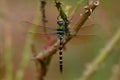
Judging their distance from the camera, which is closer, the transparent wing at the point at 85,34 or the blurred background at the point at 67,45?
the transparent wing at the point at 85,34

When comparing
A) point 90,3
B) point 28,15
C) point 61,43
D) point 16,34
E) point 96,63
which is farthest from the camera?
point 16,34

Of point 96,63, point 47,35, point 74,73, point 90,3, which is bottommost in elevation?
point 74,73

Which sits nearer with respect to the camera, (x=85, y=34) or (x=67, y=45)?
(x=85, y=34)

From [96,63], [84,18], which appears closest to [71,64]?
[96,63]

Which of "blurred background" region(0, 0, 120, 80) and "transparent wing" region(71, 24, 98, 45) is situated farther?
"blurred background" region(0, 0, 120, 80)

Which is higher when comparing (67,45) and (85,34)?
(85,34)

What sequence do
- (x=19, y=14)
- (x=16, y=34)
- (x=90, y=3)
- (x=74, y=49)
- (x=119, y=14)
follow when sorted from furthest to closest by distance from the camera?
(x=16, y=34) → (x=74, y=49) → (x=19, y=14) → (x=119, y=14) → (x=90, y=3)

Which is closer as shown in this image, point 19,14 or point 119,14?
point 119,14

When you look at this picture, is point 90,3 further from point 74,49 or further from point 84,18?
point 74,49
